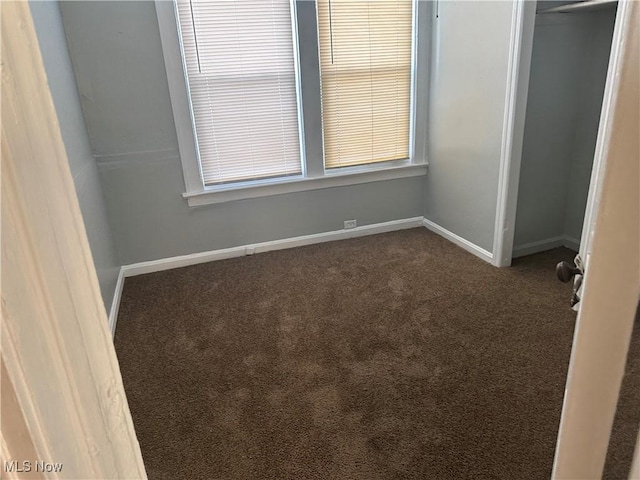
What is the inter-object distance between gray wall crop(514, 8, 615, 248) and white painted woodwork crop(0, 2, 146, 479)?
2909 millimetres

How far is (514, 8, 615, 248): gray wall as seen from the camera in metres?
2.71

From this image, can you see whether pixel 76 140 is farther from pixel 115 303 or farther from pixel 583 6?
pixel 583 6

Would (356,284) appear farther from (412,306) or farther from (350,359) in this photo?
(350,359)

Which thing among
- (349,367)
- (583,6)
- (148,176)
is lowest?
(349,367)

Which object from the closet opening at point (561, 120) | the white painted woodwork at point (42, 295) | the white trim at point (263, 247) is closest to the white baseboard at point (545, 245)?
the closet opening at point (561, 120)

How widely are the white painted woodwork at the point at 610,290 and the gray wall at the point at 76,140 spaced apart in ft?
7.14

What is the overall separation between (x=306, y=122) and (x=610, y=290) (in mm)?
2864

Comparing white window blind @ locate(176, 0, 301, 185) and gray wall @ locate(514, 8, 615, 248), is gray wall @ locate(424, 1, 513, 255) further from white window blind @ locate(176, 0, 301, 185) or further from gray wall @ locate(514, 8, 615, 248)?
white window blind @ locate(176, 0, 301, 185)

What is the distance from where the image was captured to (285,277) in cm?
297

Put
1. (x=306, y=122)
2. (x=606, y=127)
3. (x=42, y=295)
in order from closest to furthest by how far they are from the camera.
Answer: (x=42, y=295)
(x=606, y=127)
(x=306, y=122)

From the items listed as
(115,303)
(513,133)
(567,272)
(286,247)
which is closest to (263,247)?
(286,247)

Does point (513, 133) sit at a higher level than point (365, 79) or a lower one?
lower

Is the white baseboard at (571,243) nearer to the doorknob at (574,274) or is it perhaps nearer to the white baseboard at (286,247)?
the white baseboard at (286,247)

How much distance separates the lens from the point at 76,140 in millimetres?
2381
